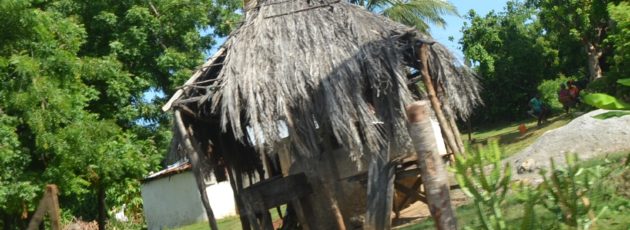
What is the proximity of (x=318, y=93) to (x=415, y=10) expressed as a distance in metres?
13.8

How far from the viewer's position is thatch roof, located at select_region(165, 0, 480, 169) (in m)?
9.16

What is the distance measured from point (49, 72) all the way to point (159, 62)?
4.08 metres

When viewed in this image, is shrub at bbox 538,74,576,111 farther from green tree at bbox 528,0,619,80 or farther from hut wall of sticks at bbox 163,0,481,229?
hut wall of sticks at bbox 163,0,481,229

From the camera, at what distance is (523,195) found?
511 centimetres

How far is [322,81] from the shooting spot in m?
9.40

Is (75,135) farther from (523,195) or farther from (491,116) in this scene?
(491,116)

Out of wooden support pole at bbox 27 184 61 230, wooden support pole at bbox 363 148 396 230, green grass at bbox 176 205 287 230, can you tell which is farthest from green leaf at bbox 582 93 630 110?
green grass at bbox 176 205 287 230

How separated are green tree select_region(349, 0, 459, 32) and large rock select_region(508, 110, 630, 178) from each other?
27.7ft

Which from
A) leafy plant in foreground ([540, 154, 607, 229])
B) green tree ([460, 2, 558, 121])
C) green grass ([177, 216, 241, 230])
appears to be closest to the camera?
leafy plant in foreground ([540, 154, 607, 229])

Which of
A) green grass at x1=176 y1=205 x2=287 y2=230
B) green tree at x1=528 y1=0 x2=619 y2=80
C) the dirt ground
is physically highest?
green tree at x1=528 y1=0 x2=619 y2=80

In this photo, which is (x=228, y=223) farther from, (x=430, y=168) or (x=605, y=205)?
(x=430, y=168)

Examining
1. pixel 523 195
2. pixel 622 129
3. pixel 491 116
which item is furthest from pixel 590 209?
pixel 491 116

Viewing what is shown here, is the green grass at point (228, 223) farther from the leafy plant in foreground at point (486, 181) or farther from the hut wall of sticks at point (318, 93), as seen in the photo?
the leafy plant in foreground at point (486, 181)

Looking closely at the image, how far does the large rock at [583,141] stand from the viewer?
12.7m
